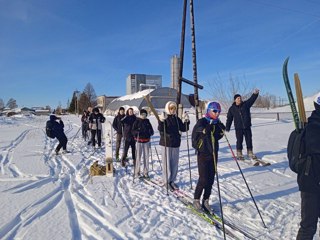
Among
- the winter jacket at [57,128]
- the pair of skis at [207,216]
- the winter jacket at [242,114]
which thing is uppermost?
the winter jacket at [242,114]

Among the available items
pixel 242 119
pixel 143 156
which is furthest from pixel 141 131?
pixel 242 119

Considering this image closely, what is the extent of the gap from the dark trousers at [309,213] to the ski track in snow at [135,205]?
94 cm

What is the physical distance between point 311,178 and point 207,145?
1855 mm

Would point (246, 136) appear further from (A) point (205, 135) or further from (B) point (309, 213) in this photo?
(B) point (309, 213)

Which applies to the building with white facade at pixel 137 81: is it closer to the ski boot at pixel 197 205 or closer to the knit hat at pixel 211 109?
the knit hat at pixel 211 109

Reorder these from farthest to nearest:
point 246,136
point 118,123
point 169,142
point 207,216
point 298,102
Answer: point 118,123, point 246,136, point 169,142, point 207,216, point 298,102

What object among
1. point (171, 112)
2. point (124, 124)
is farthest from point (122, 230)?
point (124, 124)

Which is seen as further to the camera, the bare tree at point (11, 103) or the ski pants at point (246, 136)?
the bare tree at point (11, 103)

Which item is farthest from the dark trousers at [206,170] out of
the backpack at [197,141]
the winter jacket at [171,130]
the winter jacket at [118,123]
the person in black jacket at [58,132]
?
the person in black jacket at [58,132]

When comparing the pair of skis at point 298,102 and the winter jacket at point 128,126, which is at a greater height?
the pair of skis at point 298,102

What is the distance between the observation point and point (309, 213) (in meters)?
2.92

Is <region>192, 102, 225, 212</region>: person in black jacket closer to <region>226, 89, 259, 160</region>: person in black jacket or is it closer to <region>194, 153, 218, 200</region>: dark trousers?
<region>194, 153, 218, 200</region>: dark trousers

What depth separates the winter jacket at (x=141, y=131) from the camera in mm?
7012

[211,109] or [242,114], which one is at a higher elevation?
[211,109]
